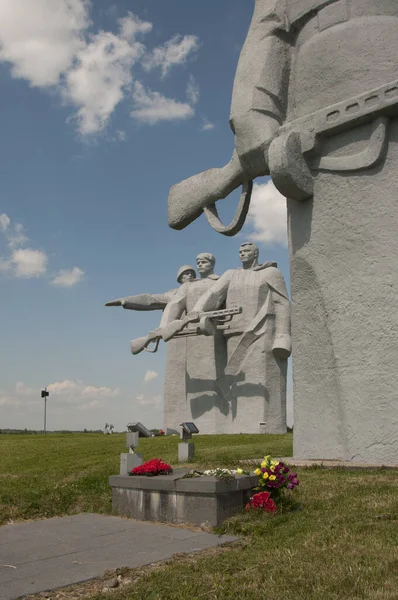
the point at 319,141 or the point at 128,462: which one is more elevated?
the point at 319,141

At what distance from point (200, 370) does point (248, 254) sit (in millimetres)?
3904

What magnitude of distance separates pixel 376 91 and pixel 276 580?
247 inches

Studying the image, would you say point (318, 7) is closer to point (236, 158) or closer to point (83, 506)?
point (236, 158)

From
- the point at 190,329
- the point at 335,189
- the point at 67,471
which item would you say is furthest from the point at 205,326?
the point at 335,189

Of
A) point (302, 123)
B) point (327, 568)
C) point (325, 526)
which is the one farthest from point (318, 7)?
point (327, 568)

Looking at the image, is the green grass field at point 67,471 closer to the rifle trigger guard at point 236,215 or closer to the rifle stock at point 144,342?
the rifle trigger guard at point 236,215

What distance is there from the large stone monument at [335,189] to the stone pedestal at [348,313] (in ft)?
0.04

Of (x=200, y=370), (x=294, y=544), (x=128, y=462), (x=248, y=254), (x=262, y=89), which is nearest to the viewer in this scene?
(x=294, y=544)

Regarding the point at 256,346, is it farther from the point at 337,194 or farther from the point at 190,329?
the point at 337,194

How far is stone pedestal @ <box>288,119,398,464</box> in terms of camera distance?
7648 millimetres

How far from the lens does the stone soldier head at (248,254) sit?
18.8 meters

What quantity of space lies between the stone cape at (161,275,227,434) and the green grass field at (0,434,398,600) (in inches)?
419

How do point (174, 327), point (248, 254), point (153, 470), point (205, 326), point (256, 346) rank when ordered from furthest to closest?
point (248, 254) → point (256, 346) → point (174, 327) → point (205, 326) → point (153, 470)

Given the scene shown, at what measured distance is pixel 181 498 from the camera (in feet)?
18.0
